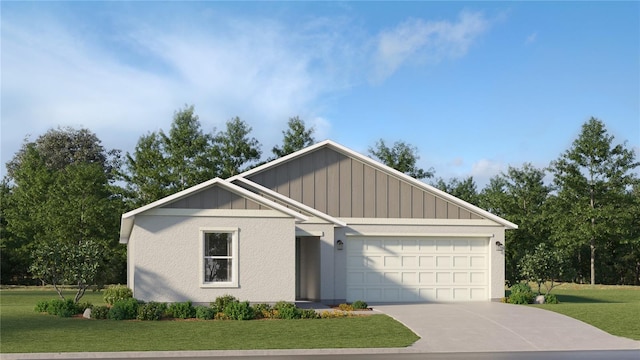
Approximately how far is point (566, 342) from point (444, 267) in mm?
10006

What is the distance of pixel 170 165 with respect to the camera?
41344 mm

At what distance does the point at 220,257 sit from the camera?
23312mm

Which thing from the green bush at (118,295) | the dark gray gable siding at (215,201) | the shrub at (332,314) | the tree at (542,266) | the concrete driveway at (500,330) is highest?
the dark gray gable siding at (215,201)

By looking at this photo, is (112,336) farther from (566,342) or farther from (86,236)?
(86,236)

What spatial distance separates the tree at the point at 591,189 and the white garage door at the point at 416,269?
744 inches

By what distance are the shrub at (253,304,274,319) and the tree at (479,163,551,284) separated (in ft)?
90.9

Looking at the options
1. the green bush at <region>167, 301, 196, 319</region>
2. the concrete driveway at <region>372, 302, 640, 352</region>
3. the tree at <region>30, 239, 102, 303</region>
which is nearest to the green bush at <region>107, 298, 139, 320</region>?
the green bush at <region>167, 301, 196, 319</region>

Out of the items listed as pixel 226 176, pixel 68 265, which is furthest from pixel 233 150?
pixel 68 265

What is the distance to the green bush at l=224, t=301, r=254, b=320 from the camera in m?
21.0

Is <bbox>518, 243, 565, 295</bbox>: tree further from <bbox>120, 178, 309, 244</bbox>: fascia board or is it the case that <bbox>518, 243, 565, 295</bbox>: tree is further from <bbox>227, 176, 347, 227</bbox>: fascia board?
<bbox>120, 178, 309, 244</bbox>: fascia board

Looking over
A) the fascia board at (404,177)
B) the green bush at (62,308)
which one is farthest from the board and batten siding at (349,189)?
the green bush at (62,308)

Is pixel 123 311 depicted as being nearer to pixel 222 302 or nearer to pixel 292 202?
pixel 222 302

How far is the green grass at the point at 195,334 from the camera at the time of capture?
1641cm

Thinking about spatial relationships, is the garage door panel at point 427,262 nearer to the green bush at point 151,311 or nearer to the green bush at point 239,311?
the green bush at point 239,311
